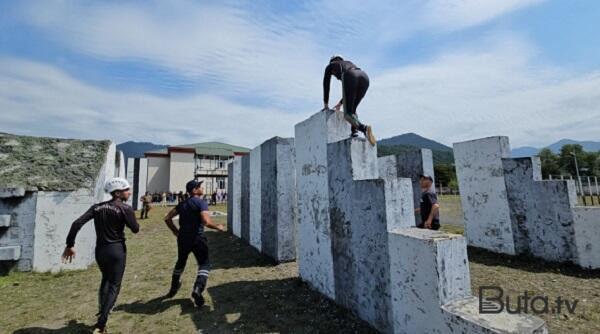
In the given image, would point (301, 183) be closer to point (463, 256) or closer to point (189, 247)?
point (189, 247)

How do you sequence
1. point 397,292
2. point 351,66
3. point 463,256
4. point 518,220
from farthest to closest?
point 518,220 → point 351,66 → point 397,292 → point 463,256

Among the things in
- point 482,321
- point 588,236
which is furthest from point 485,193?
point 482,321

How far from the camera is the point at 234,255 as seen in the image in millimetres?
7613

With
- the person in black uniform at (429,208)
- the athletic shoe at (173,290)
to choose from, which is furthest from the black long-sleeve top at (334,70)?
the athletic shoe at (173,290)

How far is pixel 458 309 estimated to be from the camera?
234 centimetres

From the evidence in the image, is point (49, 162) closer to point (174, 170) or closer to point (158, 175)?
point (174, 170)

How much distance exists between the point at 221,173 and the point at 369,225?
46623 millimetres

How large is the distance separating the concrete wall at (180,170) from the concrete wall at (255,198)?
3654 centimetres

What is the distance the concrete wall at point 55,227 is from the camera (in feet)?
19.9

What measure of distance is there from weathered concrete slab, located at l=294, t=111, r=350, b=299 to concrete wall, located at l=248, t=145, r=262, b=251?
8.62ft

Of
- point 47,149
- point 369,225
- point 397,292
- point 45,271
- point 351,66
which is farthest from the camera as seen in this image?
point 47,149

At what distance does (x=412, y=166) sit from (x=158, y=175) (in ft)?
143

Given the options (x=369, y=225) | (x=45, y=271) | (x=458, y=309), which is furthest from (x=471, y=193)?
(x=45, y=271)

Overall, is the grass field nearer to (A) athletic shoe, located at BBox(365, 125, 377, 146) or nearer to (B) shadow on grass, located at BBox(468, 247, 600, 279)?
(B) shadow on grass, located at BBox(468, 247, 600, 279)
